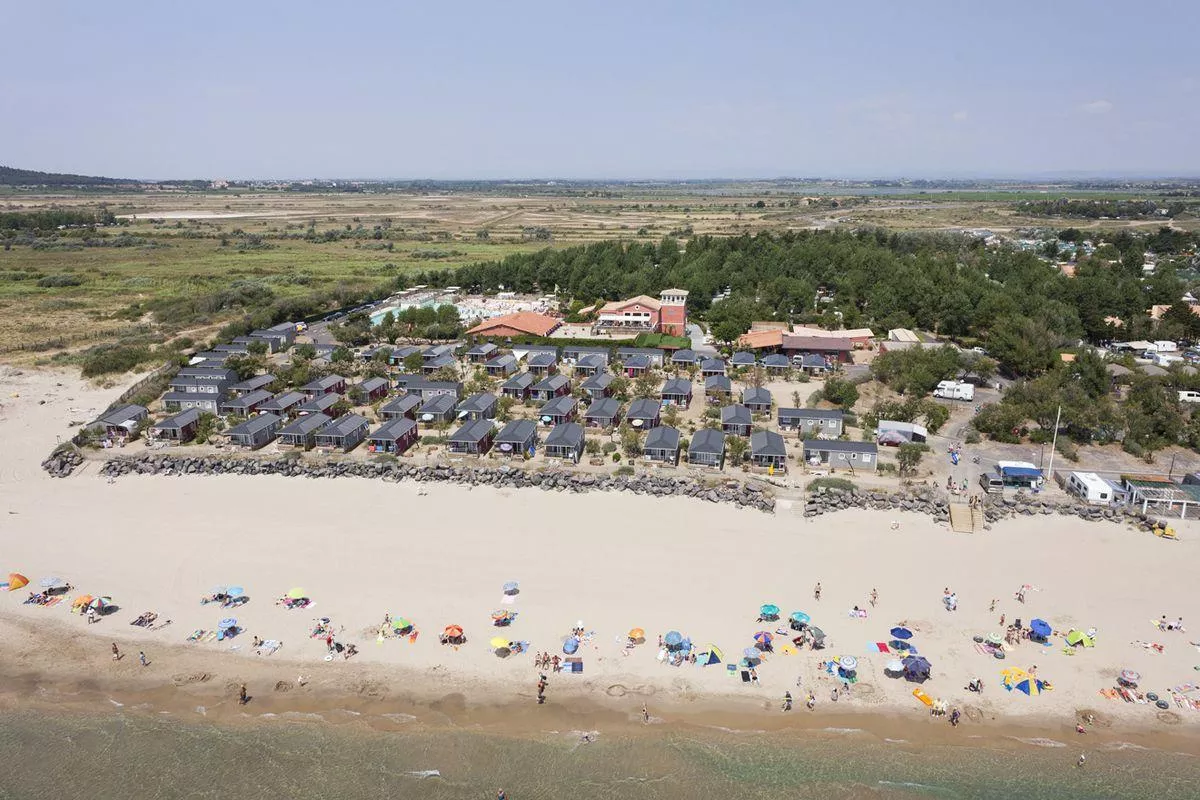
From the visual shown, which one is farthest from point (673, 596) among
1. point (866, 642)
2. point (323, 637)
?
point (323, 637)

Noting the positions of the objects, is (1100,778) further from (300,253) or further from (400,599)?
(300,253)

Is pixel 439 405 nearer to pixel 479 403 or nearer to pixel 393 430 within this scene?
pixel 479 403

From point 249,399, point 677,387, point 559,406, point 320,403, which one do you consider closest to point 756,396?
point 677,387

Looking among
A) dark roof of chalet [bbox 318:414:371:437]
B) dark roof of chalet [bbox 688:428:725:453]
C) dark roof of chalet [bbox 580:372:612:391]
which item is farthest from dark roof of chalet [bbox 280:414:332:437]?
dark roof of chalet [bbox 688:428:725:453]

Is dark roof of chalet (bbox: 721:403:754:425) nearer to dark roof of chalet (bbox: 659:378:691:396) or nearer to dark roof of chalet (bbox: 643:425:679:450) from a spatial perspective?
dark roof of chalet (bbox: 659:378:691:396)

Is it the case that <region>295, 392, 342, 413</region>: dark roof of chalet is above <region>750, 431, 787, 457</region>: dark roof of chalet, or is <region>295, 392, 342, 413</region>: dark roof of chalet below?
above

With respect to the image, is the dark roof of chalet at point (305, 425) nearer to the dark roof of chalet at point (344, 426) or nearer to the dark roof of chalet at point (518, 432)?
the dark roof of chalet at point (344, 426)
